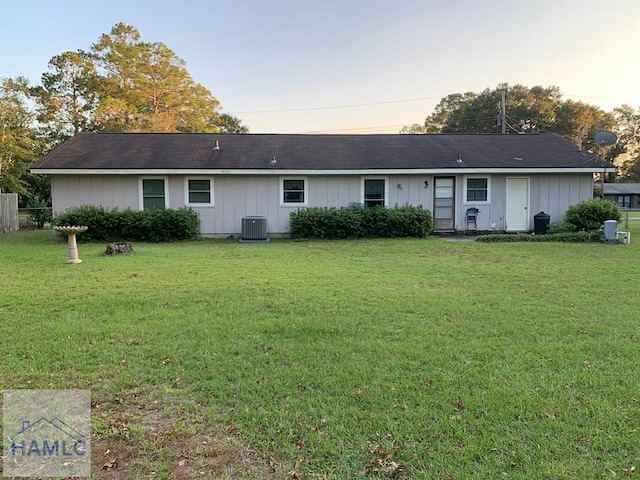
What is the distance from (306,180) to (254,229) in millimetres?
2573

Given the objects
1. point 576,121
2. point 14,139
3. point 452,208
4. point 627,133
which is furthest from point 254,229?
point 627,133

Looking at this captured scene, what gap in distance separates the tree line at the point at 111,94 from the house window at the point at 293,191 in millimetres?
17725

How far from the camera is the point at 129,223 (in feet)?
41.5

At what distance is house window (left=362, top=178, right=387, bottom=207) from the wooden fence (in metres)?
14.3

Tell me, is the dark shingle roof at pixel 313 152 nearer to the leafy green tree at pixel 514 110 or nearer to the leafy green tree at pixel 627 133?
the leafy green tree at pixel 514 110

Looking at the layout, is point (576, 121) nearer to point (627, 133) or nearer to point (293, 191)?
point (627, 133)

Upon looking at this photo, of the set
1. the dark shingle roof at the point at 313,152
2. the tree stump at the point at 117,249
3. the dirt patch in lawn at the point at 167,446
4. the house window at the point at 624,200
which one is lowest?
the dirt patch in lawn at the point at 167,446

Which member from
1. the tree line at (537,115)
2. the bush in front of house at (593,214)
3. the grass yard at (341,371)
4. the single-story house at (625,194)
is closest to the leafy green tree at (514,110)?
the tree line at (537,115)

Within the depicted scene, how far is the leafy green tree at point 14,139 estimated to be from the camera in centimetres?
2136

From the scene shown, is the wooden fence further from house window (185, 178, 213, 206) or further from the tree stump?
the tree stump

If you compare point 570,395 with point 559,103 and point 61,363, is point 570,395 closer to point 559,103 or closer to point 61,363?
point 61,363

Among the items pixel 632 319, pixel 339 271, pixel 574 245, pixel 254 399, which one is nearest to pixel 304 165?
pixel 339 271

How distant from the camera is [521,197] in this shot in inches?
582

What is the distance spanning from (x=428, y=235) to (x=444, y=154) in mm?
3346
